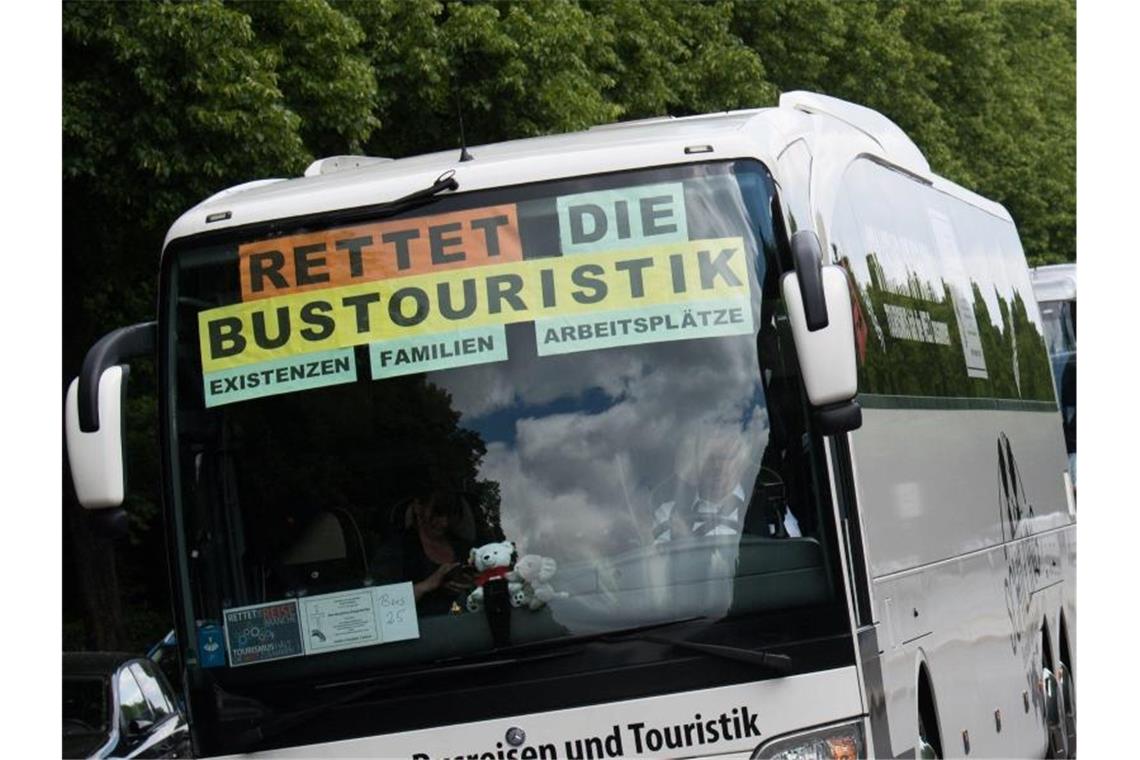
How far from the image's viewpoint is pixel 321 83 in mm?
20406

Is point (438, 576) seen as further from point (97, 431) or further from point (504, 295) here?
point (97, 431)

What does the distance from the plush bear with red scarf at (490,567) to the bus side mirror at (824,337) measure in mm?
1151

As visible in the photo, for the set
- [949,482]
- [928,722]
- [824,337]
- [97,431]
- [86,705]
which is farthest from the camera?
[86,705]


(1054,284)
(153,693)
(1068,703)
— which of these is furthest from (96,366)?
(1054,284)

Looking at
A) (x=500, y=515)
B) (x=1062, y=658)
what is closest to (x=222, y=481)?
(x=500, y=515)

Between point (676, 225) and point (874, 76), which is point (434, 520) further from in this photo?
point (874, 76)

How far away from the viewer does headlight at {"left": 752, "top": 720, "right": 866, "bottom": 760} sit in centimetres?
705

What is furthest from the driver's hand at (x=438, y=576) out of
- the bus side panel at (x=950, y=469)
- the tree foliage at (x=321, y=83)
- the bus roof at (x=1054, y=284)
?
the bus roof at (x=1054, y=284)

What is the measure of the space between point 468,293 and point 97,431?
53.9 inches

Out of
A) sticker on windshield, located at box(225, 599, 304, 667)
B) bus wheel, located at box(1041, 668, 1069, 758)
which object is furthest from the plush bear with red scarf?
bus wheel, located at box(1041, 668, 1069, 758)

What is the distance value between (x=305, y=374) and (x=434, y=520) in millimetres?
716

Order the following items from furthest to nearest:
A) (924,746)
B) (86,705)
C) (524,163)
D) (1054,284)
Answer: (1054,284) → (86,705) → (924,746) → (524,163)

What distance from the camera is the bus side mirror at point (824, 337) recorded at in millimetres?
6926

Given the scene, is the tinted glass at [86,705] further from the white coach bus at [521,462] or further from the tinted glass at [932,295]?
the tinted glass at [932,295]
